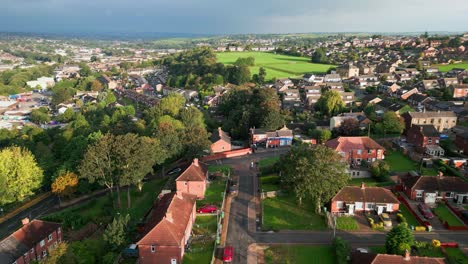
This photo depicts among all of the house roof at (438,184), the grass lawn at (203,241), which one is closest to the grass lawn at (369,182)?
the house roof at (438,184)

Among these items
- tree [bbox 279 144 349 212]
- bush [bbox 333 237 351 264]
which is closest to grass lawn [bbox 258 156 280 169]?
tree [bbox 279 144 349 212]

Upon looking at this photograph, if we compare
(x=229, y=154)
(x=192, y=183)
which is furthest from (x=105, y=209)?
(x=229, y=154)

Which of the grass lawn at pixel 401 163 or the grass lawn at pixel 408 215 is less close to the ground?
the grass lawn at pixel 401 163

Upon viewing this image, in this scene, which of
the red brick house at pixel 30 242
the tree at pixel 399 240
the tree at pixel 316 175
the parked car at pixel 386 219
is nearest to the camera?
the tree at pixel 399 240

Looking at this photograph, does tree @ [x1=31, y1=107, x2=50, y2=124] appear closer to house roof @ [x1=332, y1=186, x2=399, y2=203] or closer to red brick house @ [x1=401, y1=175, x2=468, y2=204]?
house roof @ [x1=332, y1=186, x2=399, y2=203]

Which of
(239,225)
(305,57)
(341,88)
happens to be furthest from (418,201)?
(305,57)

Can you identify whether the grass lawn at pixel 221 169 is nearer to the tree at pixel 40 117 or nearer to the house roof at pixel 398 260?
the house roof at pixel 398 260

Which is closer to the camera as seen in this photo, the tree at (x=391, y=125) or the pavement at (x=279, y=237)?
the pavement at (x=279, y=237)
